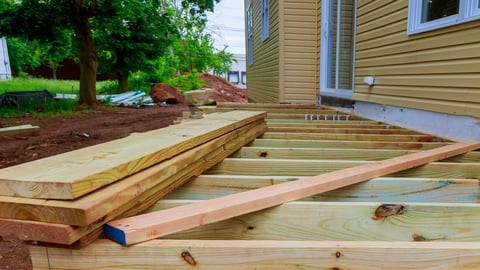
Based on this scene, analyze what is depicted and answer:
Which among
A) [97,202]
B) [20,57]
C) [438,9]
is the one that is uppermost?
[20,57]

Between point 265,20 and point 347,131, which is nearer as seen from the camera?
point 347,131

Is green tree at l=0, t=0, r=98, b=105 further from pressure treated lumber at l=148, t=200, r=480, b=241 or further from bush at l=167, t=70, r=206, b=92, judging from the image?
bush at l=167, t=70, r=206, b=92

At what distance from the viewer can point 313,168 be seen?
2.14 metres

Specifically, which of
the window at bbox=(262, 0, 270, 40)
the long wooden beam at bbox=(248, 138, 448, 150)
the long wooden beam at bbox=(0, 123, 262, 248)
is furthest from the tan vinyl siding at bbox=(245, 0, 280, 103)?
the long wooden beam at bbox=(0, 123, 262, 248)

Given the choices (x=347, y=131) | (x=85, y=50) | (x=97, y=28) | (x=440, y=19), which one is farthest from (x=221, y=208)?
(x=97, y=28)

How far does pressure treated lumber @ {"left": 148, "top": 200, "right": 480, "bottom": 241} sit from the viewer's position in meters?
1.40

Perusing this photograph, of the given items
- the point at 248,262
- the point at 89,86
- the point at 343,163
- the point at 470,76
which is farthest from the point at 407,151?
the point at 89,86

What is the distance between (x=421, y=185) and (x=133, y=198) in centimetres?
150

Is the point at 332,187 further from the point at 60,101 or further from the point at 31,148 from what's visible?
the point at 60,101

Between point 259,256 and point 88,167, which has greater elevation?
point 88,167

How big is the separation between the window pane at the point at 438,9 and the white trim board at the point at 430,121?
0.99m

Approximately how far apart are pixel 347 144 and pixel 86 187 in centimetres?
229

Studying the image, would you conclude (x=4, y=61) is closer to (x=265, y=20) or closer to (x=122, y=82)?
(x=122, y=82)

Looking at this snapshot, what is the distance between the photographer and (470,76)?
2912 mm
